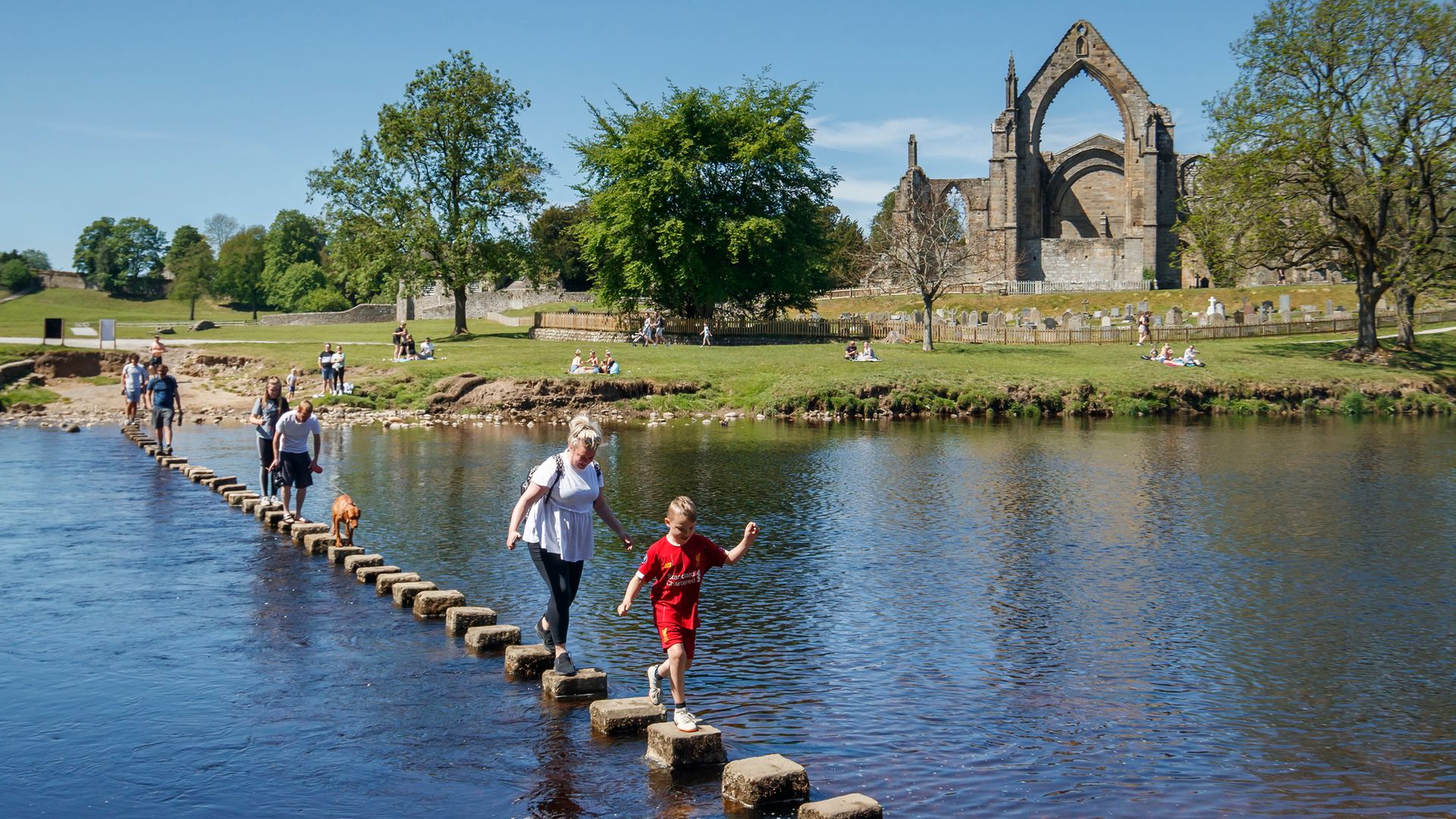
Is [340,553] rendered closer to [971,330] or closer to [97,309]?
[971,330]

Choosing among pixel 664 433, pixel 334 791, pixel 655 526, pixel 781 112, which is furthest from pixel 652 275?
pixel 334 791

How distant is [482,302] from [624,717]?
81.8 metres

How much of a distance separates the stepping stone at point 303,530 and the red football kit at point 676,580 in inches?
388

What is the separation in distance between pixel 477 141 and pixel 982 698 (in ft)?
171

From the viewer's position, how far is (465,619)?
12.2m

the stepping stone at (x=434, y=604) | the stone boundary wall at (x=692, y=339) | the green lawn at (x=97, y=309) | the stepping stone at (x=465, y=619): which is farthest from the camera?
the green lawn at (x=97, y=309)

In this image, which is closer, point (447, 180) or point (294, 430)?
point (294, 430)

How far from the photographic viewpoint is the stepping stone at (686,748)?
862 cm

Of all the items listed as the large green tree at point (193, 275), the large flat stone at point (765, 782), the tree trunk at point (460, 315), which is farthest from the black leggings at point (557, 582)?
the large green tree at point (193, 275)

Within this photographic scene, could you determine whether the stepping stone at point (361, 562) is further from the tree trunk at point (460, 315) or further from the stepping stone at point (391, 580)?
the tree trunk at point (460, 315)

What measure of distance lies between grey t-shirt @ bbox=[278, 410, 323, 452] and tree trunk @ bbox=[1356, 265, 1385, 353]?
4262 cm

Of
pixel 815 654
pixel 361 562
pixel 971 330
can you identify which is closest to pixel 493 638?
pixel 815 654

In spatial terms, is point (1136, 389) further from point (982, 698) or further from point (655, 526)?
point (982, 698)

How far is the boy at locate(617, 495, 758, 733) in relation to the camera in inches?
349
